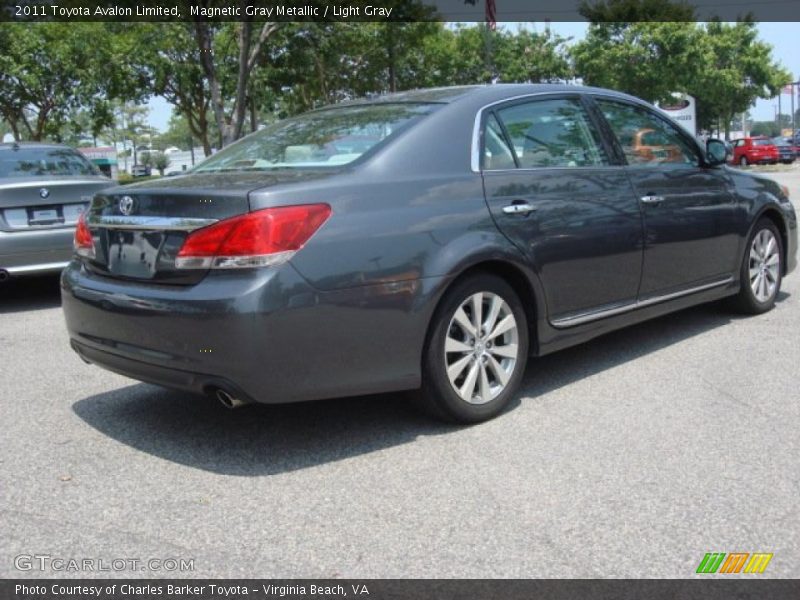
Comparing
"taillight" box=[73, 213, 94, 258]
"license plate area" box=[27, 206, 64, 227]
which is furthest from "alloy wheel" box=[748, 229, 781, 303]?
"license plate area" box=[27, 206, 64, 227]

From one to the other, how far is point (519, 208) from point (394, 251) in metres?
0.86

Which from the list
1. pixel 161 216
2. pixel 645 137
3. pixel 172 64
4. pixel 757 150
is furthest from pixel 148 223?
pixel 757 150

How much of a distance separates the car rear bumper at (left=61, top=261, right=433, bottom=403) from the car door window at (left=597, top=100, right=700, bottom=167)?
206 centimetres

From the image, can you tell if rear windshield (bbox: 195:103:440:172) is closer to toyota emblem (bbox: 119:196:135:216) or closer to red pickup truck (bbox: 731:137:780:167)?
toyota emblem (bbox: 119:196:135:216)

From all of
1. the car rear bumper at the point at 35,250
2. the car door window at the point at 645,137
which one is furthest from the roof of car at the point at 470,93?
the car rear bumper at the point at 35,250

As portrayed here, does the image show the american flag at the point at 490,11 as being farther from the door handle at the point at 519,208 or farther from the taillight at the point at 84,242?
the taillight at the point at 84,242

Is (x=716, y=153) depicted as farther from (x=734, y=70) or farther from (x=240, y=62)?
(x=734, y=70)

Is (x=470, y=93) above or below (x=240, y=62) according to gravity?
below

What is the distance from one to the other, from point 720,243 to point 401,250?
9.47 ft

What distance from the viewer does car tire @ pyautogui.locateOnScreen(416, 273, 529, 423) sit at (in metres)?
3.96

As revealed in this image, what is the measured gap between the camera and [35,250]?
7539 mm

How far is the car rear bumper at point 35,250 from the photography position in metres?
7.45

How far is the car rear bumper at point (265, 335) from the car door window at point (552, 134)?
3.95 feet
